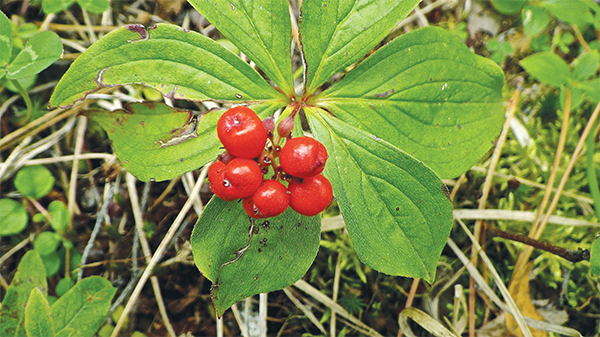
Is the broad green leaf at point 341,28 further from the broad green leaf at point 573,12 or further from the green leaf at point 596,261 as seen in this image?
the green leaf at point 596,261

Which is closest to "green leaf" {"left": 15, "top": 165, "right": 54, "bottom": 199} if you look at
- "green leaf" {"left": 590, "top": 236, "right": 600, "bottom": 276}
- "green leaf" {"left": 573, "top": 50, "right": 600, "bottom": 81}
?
"green leaf" {"left": 590, "top": 236, "right": 600, "bottom": 276}

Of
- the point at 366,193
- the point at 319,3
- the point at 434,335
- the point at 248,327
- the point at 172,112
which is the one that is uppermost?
the point at 319,3

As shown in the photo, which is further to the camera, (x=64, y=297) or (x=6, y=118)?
(x=6, y=118)

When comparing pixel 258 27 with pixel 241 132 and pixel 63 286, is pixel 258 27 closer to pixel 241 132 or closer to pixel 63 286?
pixel 241 132

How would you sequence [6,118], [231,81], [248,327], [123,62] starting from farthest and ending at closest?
[6,118] < [248,327] < [231,81] < [123,62]

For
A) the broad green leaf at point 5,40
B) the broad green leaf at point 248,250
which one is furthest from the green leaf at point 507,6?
the broad green leaf at point 5,40

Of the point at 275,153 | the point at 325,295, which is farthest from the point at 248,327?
the point at 275,153

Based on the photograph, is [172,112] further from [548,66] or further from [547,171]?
[547,171]
